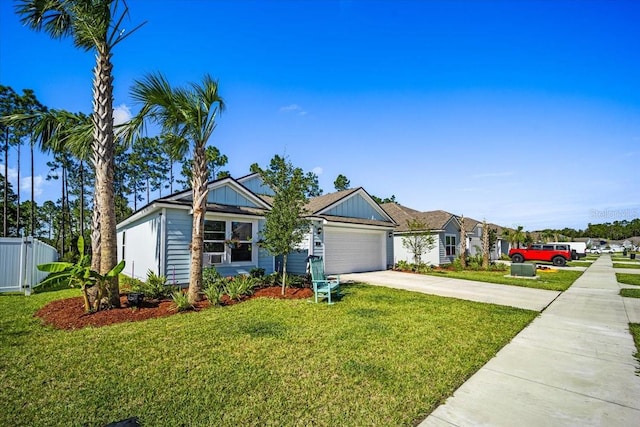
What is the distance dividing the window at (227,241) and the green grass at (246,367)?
4.76m

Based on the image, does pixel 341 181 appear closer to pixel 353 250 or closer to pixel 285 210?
pixel 353 250

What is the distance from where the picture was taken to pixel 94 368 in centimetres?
417

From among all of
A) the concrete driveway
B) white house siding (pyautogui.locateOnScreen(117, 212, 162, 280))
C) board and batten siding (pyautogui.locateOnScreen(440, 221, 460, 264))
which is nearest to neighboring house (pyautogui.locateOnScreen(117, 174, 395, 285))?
white house siding (pyautogui.locateOnScreen(117, 212, 162, 280))

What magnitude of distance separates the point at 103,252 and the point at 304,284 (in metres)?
6.71

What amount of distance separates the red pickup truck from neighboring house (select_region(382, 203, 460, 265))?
5945 millimetres

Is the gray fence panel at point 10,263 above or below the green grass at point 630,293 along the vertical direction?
above

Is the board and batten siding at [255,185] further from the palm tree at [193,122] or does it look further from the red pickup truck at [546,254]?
the red pickup truck at [546,254]

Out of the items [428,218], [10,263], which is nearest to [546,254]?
[428,218]

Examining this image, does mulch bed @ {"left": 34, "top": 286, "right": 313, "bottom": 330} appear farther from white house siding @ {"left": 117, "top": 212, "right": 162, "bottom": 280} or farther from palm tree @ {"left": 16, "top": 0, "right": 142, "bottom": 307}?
white house siding @ {"left": 117, "top": 212, "right": 162, "bottom": 280}

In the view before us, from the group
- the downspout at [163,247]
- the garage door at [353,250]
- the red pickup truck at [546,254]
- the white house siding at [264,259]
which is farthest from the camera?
the red pickup truck at [546,254]

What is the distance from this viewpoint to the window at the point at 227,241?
11516mm

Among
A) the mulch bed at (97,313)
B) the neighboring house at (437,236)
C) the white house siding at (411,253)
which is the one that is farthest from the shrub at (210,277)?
the white house siding at (411,253)

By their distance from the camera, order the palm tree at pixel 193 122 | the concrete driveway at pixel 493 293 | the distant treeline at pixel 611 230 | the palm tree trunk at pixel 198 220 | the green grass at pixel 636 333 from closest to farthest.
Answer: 1. the green grass at pixel 636 333
2. the palm tree at pixel 193 122
3. the palm tree trunk at pixel 198 220
4. the concrete driveway at pixel 493 293
5. the distant treeline at pixel 611 230

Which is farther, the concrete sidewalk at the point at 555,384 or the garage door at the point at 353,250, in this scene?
the garage door at the point at 353,250
